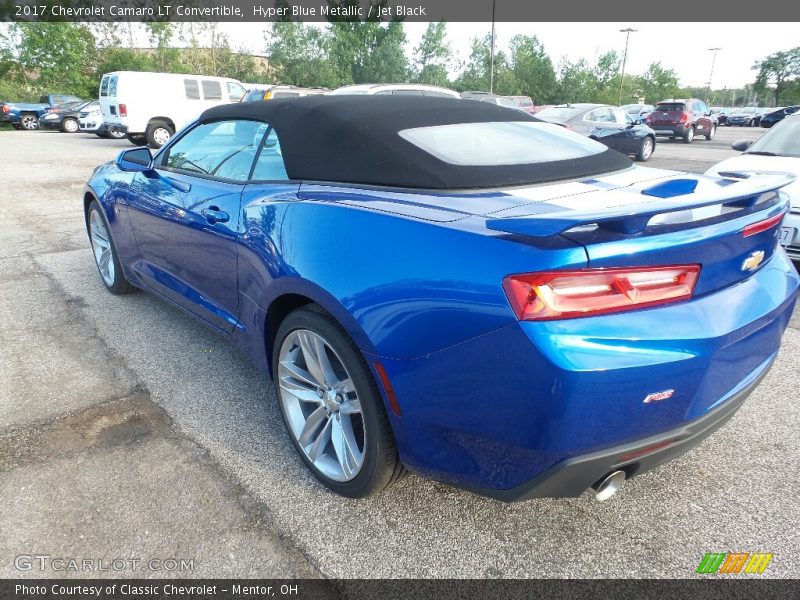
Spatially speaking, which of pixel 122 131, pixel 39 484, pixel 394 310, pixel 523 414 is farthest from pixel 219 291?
pixel 122 131

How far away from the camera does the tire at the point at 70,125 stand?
84.7 ft

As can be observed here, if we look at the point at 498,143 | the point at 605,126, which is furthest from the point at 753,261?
the point at 605,126

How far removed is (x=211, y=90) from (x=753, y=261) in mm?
18549

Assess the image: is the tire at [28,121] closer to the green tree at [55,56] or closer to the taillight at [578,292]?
the green tree at [55,56]

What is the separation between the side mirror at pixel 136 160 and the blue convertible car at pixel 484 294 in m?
1.27

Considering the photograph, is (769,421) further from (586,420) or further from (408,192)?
(408,192)

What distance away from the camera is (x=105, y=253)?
4508 millimetres

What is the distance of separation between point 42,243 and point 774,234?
22.2 feet

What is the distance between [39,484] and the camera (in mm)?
2279

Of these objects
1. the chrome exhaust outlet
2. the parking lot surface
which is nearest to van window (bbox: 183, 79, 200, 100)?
the parking lot surface

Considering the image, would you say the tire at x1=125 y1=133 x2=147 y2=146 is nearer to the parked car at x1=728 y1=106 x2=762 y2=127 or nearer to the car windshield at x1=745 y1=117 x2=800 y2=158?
the car windshield at x1=745 y1=117 x2=800 y2=158

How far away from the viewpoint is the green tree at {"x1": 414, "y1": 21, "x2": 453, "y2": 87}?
5322cm

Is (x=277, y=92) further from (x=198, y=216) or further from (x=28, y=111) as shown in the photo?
(x=28, y=111)

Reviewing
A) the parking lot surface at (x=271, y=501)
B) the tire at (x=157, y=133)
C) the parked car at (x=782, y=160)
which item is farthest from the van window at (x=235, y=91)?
the parking lot surface at (x=271, y=501)
